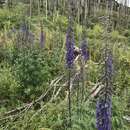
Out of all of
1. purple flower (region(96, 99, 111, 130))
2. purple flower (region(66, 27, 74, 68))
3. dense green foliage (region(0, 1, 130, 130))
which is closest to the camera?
purple flower (region(96, 99, 111, 130))

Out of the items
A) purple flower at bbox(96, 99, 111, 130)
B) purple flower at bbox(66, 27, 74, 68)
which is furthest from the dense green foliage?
purple flower at bbox(96, 99, 111, 130)

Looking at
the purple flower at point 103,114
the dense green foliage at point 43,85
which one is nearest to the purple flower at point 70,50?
the dense green foliage at point 43,85

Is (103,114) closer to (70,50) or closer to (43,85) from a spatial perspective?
(70,50)

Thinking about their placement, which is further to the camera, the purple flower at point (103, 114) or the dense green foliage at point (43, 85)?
the dense green foliage at point (43, 85)

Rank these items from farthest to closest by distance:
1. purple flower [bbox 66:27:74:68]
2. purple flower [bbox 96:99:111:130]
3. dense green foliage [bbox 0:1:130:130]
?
dense green foliage [bbox 0:1:130:130] → purple flower [bbox 66:27:74:68] → purple flower [bbox 96:99:111:130]

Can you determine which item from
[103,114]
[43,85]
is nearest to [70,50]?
[103,114]

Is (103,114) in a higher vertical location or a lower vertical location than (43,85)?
higher

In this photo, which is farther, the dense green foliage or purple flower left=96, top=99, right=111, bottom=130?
the dense green foliage

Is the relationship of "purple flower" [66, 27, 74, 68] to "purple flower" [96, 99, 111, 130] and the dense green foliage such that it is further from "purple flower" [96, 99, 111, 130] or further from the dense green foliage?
"purple flower" [96, 99, 111, 130]

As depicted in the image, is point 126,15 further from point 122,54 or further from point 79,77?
point 79,77

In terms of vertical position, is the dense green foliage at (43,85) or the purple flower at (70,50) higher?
the purple flower at (70,50)

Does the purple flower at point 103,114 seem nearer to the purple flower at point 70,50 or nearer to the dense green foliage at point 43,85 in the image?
the dense green foliage at point 43,85

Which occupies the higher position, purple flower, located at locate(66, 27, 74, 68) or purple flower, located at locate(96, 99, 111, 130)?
purple flower, located at locate(66, 27, 74, 68)

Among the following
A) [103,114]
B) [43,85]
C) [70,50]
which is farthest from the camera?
[43,85]
